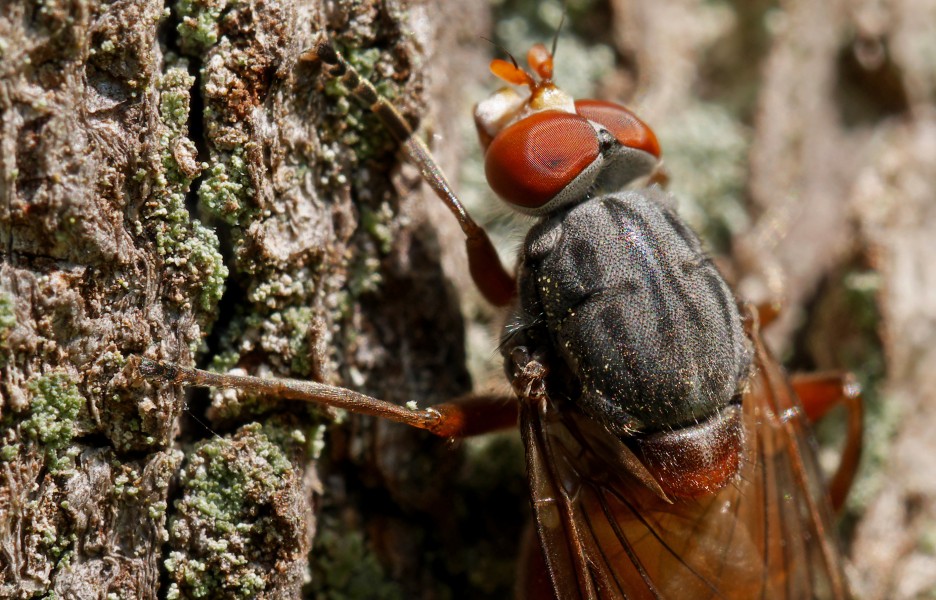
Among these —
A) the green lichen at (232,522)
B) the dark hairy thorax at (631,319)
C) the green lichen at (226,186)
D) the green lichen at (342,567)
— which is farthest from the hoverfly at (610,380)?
the green lichen at (342,567)

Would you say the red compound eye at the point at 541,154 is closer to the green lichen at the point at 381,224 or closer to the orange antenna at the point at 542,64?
the orange antenna at the point at 542,64

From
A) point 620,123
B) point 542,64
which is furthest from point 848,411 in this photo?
point 542,64

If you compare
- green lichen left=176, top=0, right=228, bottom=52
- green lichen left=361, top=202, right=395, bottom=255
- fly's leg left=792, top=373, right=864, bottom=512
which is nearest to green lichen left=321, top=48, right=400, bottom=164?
green lichen left=361, top=202, right=395, bottom=255

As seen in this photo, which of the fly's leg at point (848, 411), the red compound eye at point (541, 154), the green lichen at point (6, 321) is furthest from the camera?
the fly's leg at point (848, 411)

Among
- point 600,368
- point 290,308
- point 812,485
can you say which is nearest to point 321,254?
point 290,308

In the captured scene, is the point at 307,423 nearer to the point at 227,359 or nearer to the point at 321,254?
the point at 227,359

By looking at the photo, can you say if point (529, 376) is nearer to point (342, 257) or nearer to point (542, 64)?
point (342, 257)

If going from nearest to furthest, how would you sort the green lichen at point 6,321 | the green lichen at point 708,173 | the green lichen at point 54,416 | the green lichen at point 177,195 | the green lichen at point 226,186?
the green lichen at point 6,321, the green lichen at point 54,416, the green lichen at point 177,195, the green lichen at point 226,186, the green lichen at point 708,173
